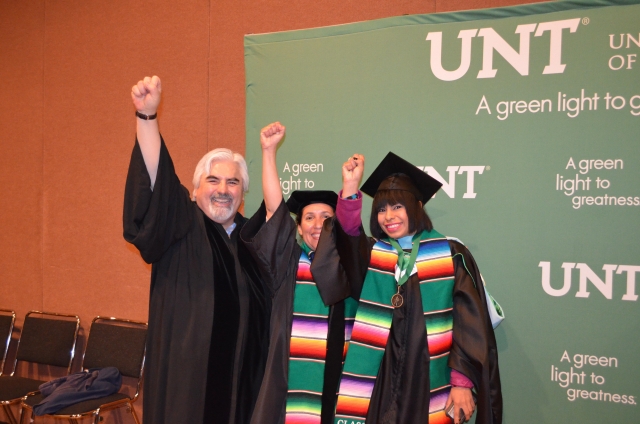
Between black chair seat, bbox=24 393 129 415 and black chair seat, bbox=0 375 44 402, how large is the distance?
0.15m

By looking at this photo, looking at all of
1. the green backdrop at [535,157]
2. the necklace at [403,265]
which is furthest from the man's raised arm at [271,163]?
the green backdrop at [535,157]

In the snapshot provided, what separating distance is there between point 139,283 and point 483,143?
8.93 feet

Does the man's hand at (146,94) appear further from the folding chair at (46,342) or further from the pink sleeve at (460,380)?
the folding chair at (46,342)

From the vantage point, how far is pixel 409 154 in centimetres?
301

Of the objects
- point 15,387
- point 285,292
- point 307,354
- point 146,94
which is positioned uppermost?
point 146,94

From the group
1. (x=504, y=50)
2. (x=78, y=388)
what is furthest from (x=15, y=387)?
(x=504, y=50)

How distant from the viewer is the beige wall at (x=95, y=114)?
3670 mm

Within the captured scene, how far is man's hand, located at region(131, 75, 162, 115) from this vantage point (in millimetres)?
2162

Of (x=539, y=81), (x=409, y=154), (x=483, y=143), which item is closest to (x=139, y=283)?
(x=409, y=154)

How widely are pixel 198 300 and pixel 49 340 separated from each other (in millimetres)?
2363

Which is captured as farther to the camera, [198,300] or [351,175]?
[198,300]

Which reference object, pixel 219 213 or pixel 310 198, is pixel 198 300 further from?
pixel 310 198

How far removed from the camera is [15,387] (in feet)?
12.3

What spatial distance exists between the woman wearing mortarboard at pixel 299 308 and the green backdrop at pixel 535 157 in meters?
0.87
